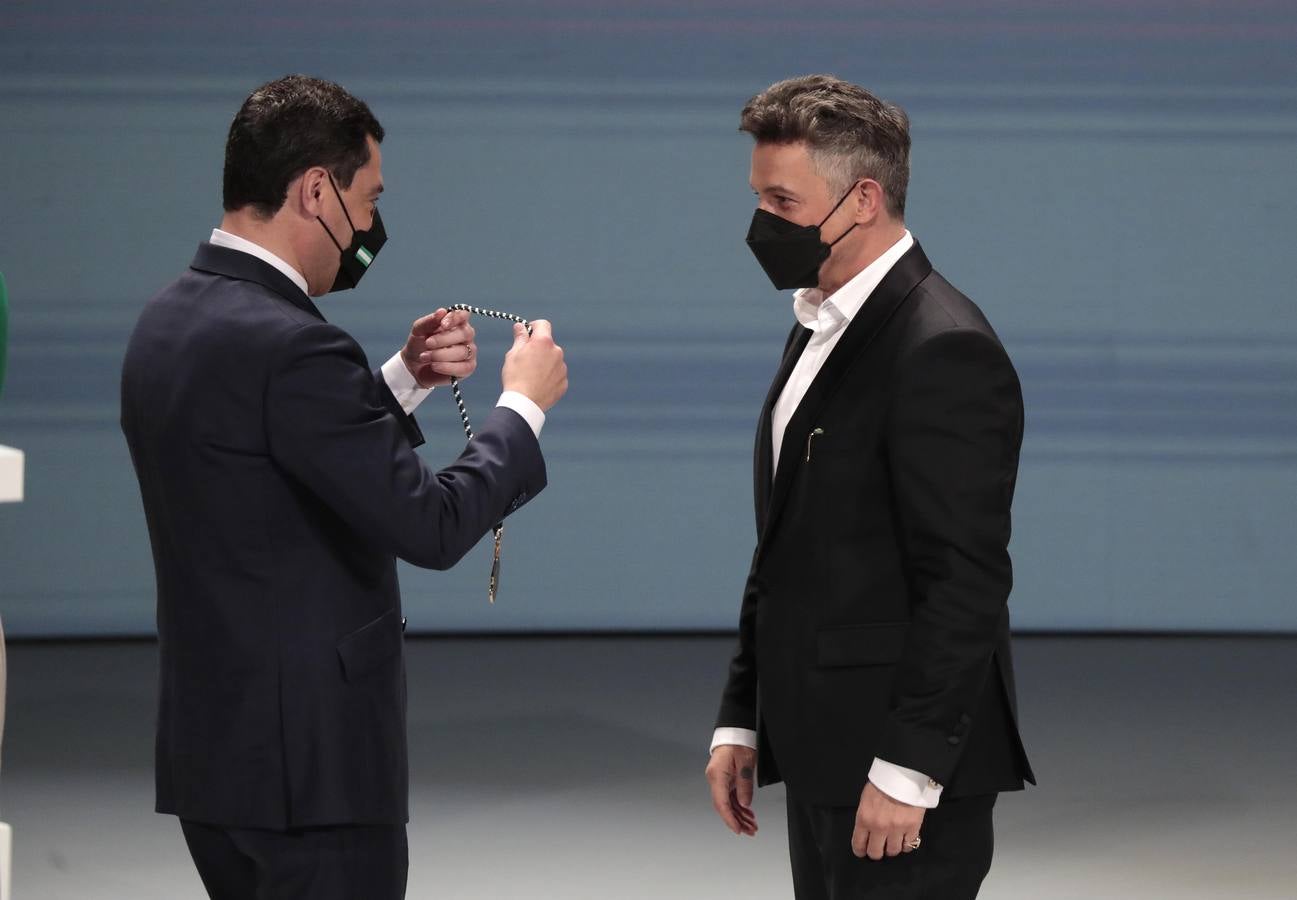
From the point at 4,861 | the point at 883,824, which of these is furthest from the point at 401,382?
the point at 4,861

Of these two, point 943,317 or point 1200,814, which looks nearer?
point 943,317

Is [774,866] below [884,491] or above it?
below

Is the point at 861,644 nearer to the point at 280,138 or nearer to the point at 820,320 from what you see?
the point at 820,320

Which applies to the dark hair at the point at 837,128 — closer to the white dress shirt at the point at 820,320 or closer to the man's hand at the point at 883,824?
the white dress shirt at the point at 820,320

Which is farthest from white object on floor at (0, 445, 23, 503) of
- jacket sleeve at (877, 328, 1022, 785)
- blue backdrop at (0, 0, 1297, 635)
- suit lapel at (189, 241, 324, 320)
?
blue backdrop at (0, 0, 1297, 635)

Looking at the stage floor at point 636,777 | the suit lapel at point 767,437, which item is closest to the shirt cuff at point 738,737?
the suit lapel at point 767,437

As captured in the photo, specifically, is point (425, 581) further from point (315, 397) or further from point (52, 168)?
point (315, 397)

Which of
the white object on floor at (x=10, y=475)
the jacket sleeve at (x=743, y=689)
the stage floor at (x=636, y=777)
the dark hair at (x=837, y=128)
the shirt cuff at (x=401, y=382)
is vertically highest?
the dark hair at (x=837, y=128)

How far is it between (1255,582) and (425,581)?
314cm

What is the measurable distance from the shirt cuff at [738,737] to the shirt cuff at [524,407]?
0.50 metres

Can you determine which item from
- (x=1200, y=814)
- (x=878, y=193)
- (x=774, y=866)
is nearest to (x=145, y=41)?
(x=774, y=866)


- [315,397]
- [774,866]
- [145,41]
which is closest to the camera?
[315,397]

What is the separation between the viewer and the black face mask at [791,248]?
1992 millimetres

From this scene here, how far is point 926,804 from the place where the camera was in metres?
1.79
